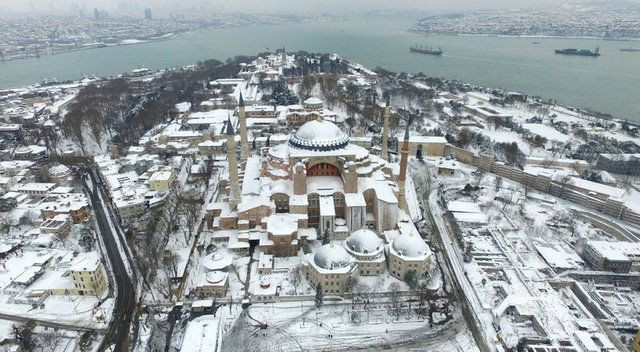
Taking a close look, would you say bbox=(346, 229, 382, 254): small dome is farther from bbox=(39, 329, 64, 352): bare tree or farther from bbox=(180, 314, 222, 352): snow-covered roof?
bbox=(39, 329, 64, 352): bare tree

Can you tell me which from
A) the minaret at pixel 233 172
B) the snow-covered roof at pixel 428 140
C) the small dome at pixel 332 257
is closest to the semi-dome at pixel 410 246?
the small dome at pixel 332 257

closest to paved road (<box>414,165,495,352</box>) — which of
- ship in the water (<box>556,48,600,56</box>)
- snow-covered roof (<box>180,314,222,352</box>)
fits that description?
snow-covered roof (<box>180,314,222,352</box>)

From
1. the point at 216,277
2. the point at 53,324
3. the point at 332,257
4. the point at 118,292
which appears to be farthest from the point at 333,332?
the point at 53,324

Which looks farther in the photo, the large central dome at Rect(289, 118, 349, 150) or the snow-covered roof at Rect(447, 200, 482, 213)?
the snow-covered roof at Rect(447, 200, 482, 213)

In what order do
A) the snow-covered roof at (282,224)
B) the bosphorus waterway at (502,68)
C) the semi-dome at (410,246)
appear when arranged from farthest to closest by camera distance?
the bosphorus waterway at (502,68)
the snow-covered roof at (282,224)
the semi-dome at (410,246)

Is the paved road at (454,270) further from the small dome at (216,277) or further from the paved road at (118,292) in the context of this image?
the paved road at (118,292)

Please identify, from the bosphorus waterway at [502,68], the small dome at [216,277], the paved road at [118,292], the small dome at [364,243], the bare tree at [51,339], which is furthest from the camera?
the bosphorus waterway at [502,68]
